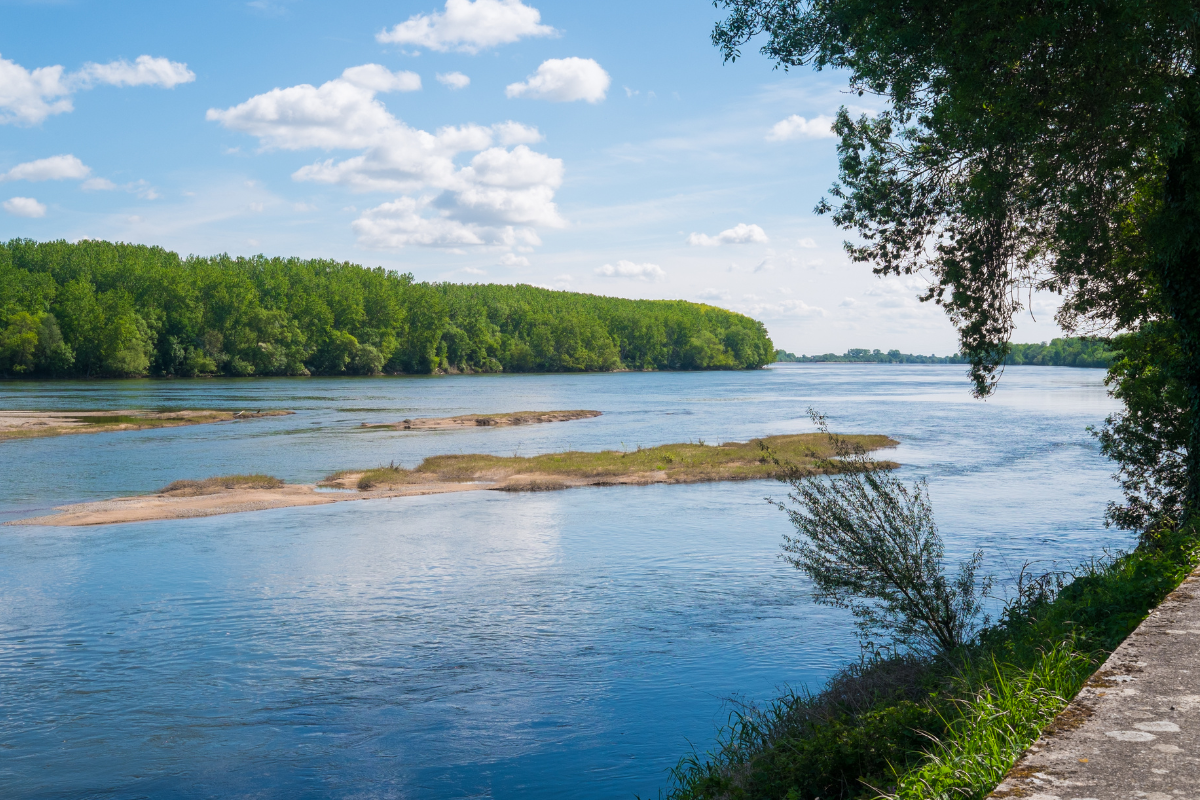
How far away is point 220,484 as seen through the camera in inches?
1309

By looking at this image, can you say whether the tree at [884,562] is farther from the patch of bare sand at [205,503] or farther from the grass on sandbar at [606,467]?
the patch of bare sand at [205,503]

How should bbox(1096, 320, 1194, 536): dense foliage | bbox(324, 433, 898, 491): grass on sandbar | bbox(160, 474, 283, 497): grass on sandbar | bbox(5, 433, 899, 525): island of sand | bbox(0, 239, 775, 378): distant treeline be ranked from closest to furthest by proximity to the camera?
bbox(1096, 320, 1194, 536): dense foliage → bbox(5, 433, 899, 525): island of sand → bbox(160, 474, 283, 497): grass on sandbar → bbox(324, 433, 898, 491): grass on sandbar → bbox(0, 239, 775, 378): distant treeline

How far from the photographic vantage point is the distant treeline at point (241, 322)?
390 feet

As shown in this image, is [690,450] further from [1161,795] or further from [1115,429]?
[1161,795]

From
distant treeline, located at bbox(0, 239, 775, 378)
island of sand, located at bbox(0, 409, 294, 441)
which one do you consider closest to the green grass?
island of sand, located at bbox(0, 409, 294, 441)

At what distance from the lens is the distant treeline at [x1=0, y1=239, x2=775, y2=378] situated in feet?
390

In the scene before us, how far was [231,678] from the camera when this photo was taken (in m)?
13.6

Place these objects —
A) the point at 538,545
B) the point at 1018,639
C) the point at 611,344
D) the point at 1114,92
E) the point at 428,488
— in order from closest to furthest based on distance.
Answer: the point at 1018,639
the point at 1114,92
the point at 538,545
the point at 428,488
the point at 611,344

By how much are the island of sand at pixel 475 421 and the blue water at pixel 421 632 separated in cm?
2337

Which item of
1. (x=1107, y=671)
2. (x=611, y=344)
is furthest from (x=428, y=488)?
(x=611, y=344)

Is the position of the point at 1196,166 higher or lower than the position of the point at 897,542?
higher

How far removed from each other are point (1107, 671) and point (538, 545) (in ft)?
60.9

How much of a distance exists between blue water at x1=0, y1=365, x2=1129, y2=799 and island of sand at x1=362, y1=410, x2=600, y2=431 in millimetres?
23367

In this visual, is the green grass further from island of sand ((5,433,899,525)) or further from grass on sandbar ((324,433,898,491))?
grass on sandbar ((324,433,898,491))
